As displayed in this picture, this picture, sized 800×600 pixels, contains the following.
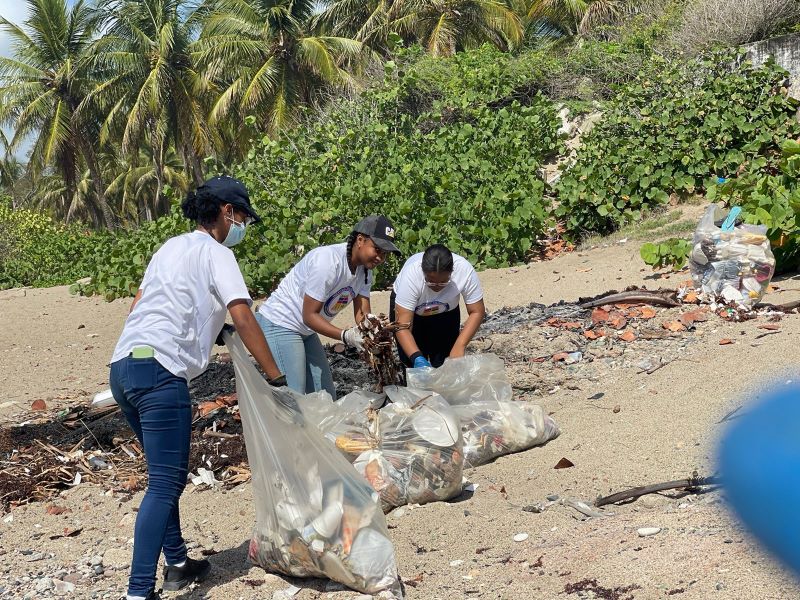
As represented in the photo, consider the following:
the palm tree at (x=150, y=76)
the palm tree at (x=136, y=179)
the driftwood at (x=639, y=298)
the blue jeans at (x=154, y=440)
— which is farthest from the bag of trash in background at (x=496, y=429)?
the palm tree at (x=136, y=179)

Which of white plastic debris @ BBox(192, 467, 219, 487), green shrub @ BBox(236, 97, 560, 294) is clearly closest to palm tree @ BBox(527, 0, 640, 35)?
green shrub @ BBox(236, 97, 560, 294)

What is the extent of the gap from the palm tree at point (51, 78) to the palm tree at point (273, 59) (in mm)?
5438

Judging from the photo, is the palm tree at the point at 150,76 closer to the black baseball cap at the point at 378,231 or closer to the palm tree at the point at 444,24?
the palm tree at the point at 444,24

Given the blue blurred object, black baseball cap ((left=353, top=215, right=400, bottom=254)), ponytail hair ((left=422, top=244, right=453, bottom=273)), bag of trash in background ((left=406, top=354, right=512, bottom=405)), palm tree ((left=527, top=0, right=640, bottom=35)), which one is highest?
palm tree ((left=527, top=0, right=640, bottom=35))

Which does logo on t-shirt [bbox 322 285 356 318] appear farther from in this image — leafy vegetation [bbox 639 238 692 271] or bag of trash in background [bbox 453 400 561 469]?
leafy vegetation [bbox 639 238 692 271]

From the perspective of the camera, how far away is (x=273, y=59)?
23094 millimetres

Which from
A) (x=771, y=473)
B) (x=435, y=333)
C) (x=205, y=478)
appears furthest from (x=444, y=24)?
(x=771, y=473)

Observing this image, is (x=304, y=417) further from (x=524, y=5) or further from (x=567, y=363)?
(x=524, y=5)

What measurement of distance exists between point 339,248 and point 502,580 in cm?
187

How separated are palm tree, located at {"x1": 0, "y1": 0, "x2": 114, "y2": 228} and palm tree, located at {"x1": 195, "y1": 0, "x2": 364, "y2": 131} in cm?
544

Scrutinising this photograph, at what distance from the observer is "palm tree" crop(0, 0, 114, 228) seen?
27.0 meters

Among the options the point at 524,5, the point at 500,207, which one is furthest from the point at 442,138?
the point at 524,5

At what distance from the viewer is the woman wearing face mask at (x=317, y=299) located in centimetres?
429

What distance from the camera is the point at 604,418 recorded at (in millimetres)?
4965
